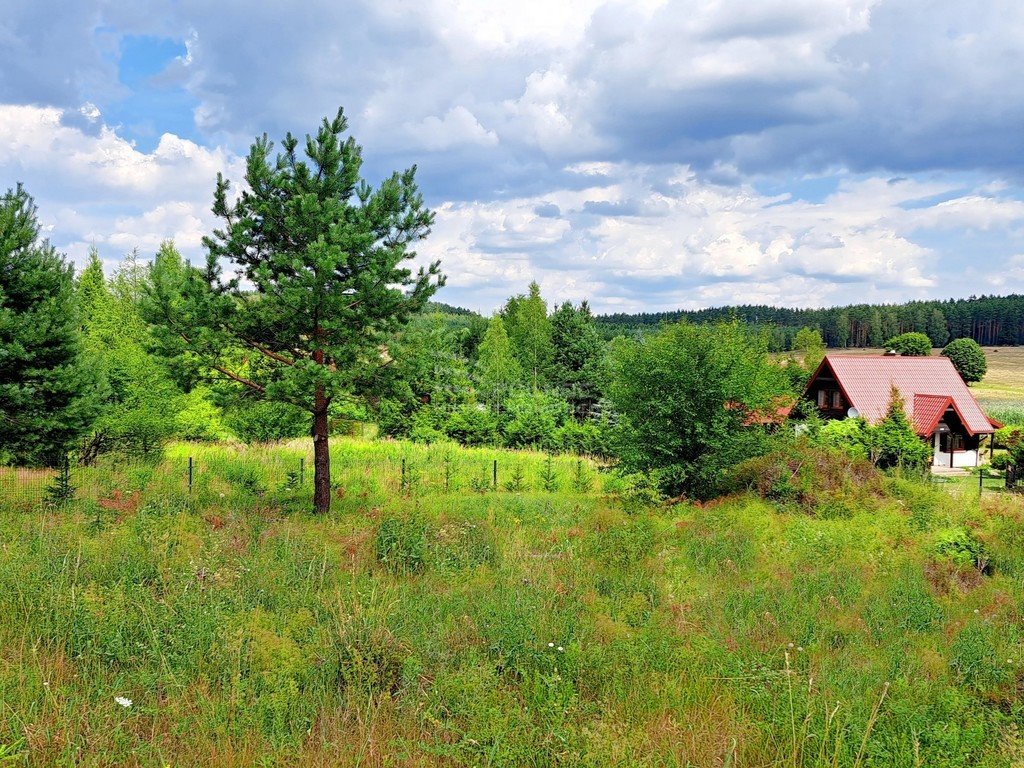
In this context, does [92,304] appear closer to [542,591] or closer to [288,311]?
[288,311]

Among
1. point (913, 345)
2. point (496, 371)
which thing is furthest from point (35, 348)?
point (913, 345)

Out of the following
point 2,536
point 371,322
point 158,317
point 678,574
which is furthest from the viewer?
point 371,322

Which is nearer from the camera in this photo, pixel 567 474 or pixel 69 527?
pixel 69 527

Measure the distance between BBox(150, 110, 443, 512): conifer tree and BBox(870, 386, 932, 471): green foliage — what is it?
1773cm

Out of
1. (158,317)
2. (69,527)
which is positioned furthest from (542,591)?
(158,317)

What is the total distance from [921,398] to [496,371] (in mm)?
23630

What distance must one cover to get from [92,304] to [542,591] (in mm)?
30249

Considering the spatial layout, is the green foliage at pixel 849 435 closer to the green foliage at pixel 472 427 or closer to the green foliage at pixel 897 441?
the green foliage at pixel 897 441

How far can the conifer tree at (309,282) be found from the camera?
42.9ft

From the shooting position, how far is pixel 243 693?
199 inches

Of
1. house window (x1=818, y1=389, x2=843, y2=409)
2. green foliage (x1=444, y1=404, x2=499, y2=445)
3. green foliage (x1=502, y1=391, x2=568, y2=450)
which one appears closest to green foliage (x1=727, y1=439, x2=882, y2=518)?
green foliage (x1=502, y1=391, x2=568, y2=450)

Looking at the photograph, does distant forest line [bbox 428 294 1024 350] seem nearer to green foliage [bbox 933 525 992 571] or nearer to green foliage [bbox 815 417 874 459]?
green foliage [bbox 815 417 874 459]

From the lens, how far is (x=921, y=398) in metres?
34.1

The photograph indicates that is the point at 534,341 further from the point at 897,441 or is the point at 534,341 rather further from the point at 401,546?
the point at 401,546
